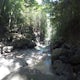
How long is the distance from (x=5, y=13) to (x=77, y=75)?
57.3 feet

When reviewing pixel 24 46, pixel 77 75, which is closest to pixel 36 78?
pixel 77 75

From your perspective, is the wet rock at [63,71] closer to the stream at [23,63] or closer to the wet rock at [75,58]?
the stream at [23,63]

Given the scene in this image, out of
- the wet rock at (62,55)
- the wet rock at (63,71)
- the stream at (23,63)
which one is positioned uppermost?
the wet rock at (62,55)

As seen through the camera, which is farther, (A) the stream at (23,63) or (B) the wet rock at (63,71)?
(A) the stream at (23,63)

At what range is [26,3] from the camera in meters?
29.5

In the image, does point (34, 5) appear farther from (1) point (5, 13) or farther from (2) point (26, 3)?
(1) point (5, 13)

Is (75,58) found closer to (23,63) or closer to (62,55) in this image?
(62,55)

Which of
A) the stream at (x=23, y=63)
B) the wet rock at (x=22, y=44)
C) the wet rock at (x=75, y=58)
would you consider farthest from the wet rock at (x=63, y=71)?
the wet rock at (x=22, y=44)

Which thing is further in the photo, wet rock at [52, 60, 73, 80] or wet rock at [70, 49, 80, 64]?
wet rock at [70, 49, 80, 64]

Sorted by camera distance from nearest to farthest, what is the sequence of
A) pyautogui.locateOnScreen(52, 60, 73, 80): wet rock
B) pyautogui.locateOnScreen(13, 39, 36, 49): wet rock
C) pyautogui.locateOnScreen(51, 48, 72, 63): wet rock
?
pyautogui.locateOnScreen(52, 60, 73, 80): wet rock → pyautogui.locateOnScreen(51, 48, 72, 63): wet rock → pyautogui.locateOnScreen(13, 39, 36, 49): wet rock

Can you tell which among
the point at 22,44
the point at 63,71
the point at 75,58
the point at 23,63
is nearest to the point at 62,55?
the point at 75,58

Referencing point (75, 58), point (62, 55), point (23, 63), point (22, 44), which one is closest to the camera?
point (75, 58)

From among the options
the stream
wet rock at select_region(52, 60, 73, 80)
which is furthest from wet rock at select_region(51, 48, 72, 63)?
wet rock at select_region(52, 60, 73, 80)

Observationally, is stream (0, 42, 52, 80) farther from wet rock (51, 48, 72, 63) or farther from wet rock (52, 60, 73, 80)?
wet rock (51, 48, 72, 63)
